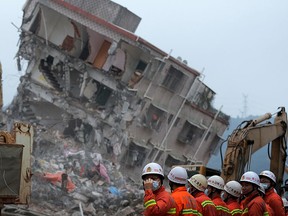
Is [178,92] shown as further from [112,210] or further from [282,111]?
[282,111]

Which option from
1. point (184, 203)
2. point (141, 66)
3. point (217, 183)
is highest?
point (141, 66)

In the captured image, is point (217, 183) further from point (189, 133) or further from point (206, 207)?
point (189, 133)

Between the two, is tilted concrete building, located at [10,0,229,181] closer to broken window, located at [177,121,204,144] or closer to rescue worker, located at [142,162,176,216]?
broken window, located at [177,121,204,144]

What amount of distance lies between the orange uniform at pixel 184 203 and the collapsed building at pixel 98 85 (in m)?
21.9

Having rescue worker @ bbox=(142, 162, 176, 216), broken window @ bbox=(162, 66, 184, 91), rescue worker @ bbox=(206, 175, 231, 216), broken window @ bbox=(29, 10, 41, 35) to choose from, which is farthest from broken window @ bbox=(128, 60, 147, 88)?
rescue worker @ bbox=(142, 162, 176, 216)

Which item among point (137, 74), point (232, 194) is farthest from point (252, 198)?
point (137, 74)

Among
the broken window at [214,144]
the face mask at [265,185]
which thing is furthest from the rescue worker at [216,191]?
the broken window at [214,144]

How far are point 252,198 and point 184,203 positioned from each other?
169 cm

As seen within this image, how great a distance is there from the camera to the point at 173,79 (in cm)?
3017

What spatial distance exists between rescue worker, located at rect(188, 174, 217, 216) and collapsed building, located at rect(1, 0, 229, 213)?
21.1m

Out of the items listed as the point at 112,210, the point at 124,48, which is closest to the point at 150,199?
the point at 112,210

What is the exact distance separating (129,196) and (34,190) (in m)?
3.75

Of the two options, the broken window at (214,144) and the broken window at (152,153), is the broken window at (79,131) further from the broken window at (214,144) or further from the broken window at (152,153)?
the broken window at (214,144)

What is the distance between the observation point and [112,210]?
20.5 m
